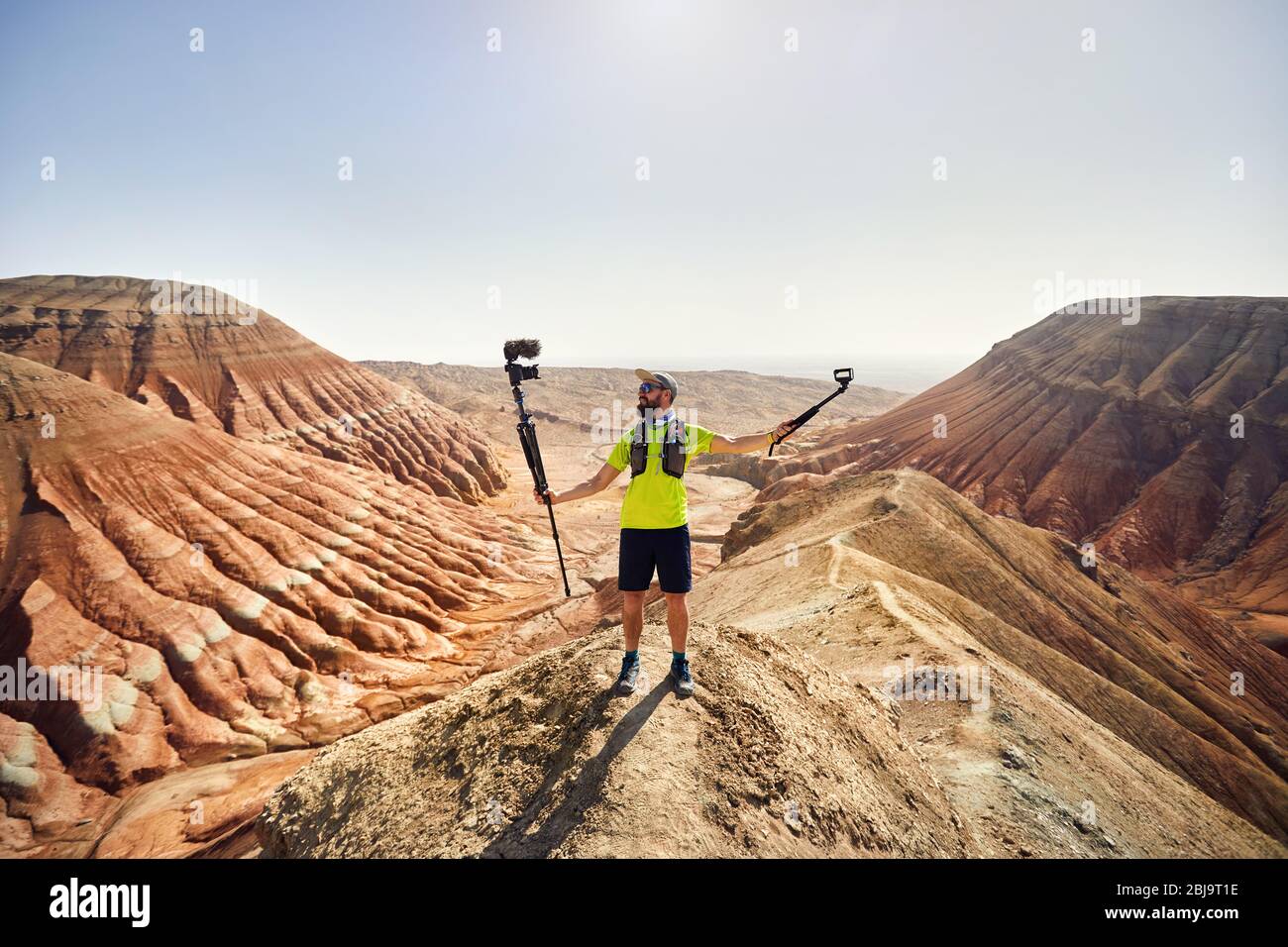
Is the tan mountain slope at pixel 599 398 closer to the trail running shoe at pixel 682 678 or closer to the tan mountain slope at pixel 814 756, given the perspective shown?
the tan mountain slope at pixel 814 756

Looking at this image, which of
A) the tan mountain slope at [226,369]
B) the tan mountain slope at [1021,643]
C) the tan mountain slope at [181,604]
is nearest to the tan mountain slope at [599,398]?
the tan mountain slope at [226,369]

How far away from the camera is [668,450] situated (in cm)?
419

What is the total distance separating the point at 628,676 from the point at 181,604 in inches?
826

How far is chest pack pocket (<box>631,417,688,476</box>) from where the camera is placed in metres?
4.16

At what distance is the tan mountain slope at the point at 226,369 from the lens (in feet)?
110

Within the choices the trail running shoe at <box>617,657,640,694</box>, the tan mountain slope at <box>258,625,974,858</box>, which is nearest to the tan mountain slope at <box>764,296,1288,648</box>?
the tan mountain slope at <box>258,625,974,858</box>

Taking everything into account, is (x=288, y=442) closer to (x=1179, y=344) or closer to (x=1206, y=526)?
(x=1206, y=526)

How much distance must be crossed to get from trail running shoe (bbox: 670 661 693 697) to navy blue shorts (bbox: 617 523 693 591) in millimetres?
677

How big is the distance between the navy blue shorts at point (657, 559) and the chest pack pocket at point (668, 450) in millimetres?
494

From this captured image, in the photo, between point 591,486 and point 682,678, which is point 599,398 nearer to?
point 591,486

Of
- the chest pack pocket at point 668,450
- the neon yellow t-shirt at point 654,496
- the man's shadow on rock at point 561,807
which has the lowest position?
the man's shadow on rock at point 561,807

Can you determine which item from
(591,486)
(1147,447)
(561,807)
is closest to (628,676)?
(561,807)

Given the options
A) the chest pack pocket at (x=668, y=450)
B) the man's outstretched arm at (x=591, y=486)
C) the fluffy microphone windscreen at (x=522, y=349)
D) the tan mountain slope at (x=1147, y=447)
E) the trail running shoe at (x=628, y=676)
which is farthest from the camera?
the tan mountain slope at (x=1147, y=447)

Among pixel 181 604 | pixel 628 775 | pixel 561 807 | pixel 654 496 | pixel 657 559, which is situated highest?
pixel 654 496
